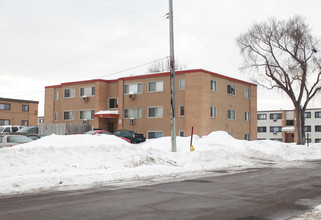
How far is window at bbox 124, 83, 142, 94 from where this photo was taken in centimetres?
4381

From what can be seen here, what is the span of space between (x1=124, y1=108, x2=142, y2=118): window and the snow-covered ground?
2217cm

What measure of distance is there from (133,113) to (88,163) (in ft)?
91.8

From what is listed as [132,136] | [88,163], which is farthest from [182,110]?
[88,163]

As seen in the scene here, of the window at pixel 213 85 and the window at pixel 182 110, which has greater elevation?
the window at pixel 213 85

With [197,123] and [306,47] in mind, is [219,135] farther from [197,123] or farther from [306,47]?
[306,47]

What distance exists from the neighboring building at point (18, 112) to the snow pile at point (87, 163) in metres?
53.8

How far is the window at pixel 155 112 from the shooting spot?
41922 mm

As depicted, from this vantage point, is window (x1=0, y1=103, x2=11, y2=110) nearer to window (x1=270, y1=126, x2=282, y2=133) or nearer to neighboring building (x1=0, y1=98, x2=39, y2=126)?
neighboring building (x1=0, y1=98, x2=39, y2=126)

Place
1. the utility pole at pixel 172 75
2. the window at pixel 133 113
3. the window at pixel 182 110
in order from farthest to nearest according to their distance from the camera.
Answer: the window at pixel 133 113 → the window at pixel 182 110 → the utility pole at pixel 172 75

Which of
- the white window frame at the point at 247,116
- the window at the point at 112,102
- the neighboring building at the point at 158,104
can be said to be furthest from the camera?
the window at the point at 112,102

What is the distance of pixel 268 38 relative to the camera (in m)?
41.8

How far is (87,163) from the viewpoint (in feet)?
53.0

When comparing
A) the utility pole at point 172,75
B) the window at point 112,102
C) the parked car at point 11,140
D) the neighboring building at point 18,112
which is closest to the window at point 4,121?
the neighboring building at point 18,112

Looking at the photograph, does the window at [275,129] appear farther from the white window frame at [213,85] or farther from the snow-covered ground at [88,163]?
the snow-covered ground at [88,163]
